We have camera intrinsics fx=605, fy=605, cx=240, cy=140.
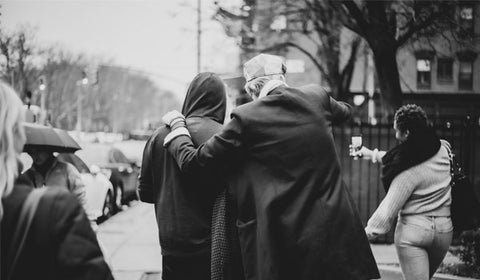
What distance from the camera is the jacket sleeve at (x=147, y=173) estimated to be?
382 cm

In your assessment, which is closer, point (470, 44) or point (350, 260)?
point (350, 260)

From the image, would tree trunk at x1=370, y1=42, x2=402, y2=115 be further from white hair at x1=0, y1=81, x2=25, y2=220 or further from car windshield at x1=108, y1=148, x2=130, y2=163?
white hair at x1=0, y1=81, x2=25, y2=220

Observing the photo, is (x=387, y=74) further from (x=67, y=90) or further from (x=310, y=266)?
(x=67, y=90)

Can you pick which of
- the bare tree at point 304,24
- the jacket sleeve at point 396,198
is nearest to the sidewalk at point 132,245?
the jacket sleeve at point 396,198

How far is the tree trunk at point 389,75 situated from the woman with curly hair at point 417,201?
9.09 metres

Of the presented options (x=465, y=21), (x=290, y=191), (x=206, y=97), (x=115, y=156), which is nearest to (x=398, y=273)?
(x=206, y=97)

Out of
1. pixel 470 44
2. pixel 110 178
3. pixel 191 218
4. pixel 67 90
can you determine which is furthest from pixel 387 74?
pixel 67 90

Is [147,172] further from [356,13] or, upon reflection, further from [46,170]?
[356,13]

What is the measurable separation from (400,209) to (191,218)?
5.26 ft

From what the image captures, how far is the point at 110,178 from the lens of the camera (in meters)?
16.0

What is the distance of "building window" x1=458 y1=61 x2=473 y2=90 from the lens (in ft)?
132

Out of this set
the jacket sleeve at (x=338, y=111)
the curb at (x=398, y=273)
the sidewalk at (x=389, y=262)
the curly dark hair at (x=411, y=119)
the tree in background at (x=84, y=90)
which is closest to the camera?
the jacket sleeve at (x=338, y=111)

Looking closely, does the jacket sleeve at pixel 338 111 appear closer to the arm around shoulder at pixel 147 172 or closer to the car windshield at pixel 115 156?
the arm around shoulder at pixel 147 172

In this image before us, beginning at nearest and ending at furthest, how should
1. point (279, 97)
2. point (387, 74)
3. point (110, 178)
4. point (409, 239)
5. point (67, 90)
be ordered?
point (279, 97)
point (409, 239)
point (387, 74)
point (110, 178)
point (67, 90)
